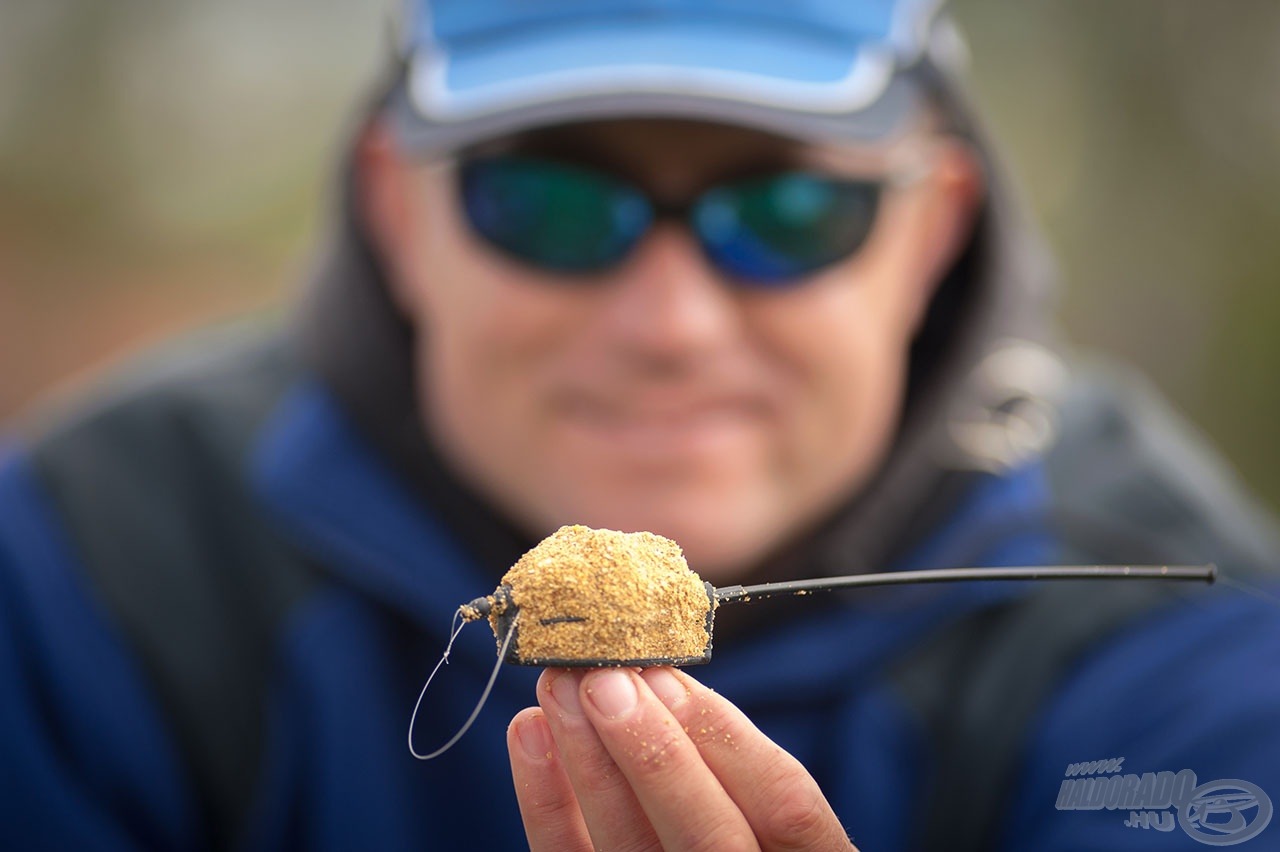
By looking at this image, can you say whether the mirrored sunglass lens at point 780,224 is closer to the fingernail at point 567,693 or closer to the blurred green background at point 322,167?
the fingernail at point 567,693

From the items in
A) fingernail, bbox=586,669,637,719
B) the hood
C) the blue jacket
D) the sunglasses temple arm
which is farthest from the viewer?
the hood

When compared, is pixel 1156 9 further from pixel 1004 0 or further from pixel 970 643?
pixel 970 643

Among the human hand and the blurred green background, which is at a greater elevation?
the blurred green background

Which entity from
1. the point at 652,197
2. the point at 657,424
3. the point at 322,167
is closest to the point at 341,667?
the point at 657,424

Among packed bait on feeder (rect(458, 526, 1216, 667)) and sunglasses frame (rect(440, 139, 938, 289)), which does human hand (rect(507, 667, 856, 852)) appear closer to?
packed bait on feeder (rect(458, 526, 1216, 667))

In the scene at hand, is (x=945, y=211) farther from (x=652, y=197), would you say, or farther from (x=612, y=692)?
(x=612, y=692)

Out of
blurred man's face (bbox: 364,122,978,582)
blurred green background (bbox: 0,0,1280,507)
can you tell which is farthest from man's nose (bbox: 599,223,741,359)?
blurred green background (bbox: 0,0,1280,507)

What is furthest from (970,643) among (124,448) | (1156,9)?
(1156,9)
